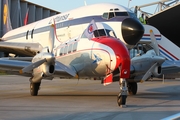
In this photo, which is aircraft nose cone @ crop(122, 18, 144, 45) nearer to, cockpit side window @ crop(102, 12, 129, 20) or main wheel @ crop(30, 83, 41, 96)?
cockpit side window @ crop(102, 12, 129, 20)

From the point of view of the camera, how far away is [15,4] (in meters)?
62.4

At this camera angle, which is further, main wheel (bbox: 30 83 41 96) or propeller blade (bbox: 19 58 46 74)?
main wheel (bbox: 30 83 41 96)

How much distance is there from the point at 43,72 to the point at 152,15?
28918 millimetres

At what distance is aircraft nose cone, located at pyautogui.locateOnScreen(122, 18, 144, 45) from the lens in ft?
52.3

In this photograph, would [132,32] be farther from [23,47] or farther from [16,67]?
[23,47]

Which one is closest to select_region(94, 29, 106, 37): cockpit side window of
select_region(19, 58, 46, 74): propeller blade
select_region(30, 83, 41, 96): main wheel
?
select_region(19, 58, 46, 74): propeller blade

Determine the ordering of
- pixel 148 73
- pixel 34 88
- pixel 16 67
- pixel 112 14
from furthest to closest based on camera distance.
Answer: pixel 112 14 < pixel 34 88 < pixel 148 73 < pixel 16 67

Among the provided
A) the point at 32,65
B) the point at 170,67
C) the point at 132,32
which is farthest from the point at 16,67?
the point at 170,67

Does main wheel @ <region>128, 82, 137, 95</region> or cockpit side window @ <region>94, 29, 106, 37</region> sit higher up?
cockpit side window @ <region>94, 29, 106, 37</region>

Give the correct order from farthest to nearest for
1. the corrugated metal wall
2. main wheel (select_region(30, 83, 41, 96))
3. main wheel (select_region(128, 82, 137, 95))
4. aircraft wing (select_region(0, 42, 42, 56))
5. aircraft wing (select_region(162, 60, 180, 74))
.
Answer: the corrugated metal wall → aircraft wing (select_region(0, 42, 42, 56)) → main wheel (select_region(128, 82, 137, 95)) → aircraft wing (select_region(162, 60, 180, 74)) → main wheel (select_region(30, 83, 41, 96))

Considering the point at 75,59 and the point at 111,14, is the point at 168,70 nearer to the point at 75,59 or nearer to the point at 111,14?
the point at 75,59

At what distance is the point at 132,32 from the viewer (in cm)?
1595

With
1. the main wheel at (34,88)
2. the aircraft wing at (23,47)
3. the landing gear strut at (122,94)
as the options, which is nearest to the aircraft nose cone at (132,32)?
the main wheel at (34,88)

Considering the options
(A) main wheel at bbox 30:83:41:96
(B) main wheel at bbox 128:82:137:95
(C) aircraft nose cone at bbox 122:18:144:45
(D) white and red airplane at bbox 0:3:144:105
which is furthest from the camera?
(C) aircraft nose cone at bbox 122:18:144:45
